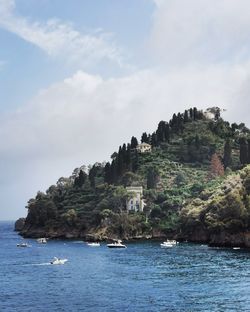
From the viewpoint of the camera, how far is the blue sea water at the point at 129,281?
63.5 meters

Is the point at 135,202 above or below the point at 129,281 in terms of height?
above

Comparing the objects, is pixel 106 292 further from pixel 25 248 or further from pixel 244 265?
Result: pixel 25 248

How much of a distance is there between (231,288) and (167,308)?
52.0 feet

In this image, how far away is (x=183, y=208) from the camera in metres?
170

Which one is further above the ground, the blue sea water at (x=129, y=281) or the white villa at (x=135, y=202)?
the white villa at (x=135, y=202)

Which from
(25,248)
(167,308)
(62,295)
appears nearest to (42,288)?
(62,295)

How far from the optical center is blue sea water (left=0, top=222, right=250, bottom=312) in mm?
63500

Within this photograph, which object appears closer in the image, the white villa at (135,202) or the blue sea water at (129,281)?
the blue sea water at (129,281)

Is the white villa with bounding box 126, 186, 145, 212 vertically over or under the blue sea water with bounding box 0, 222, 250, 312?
over

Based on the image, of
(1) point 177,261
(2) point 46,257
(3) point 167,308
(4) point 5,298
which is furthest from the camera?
(2) point 46,257

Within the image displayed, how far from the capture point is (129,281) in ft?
265

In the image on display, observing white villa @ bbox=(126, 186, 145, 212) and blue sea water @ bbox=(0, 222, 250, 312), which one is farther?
white villa @ bbox=(126, 186, 145, 212)

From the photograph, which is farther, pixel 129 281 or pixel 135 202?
pixel 135 202

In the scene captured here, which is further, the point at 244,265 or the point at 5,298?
the point at 244,265
